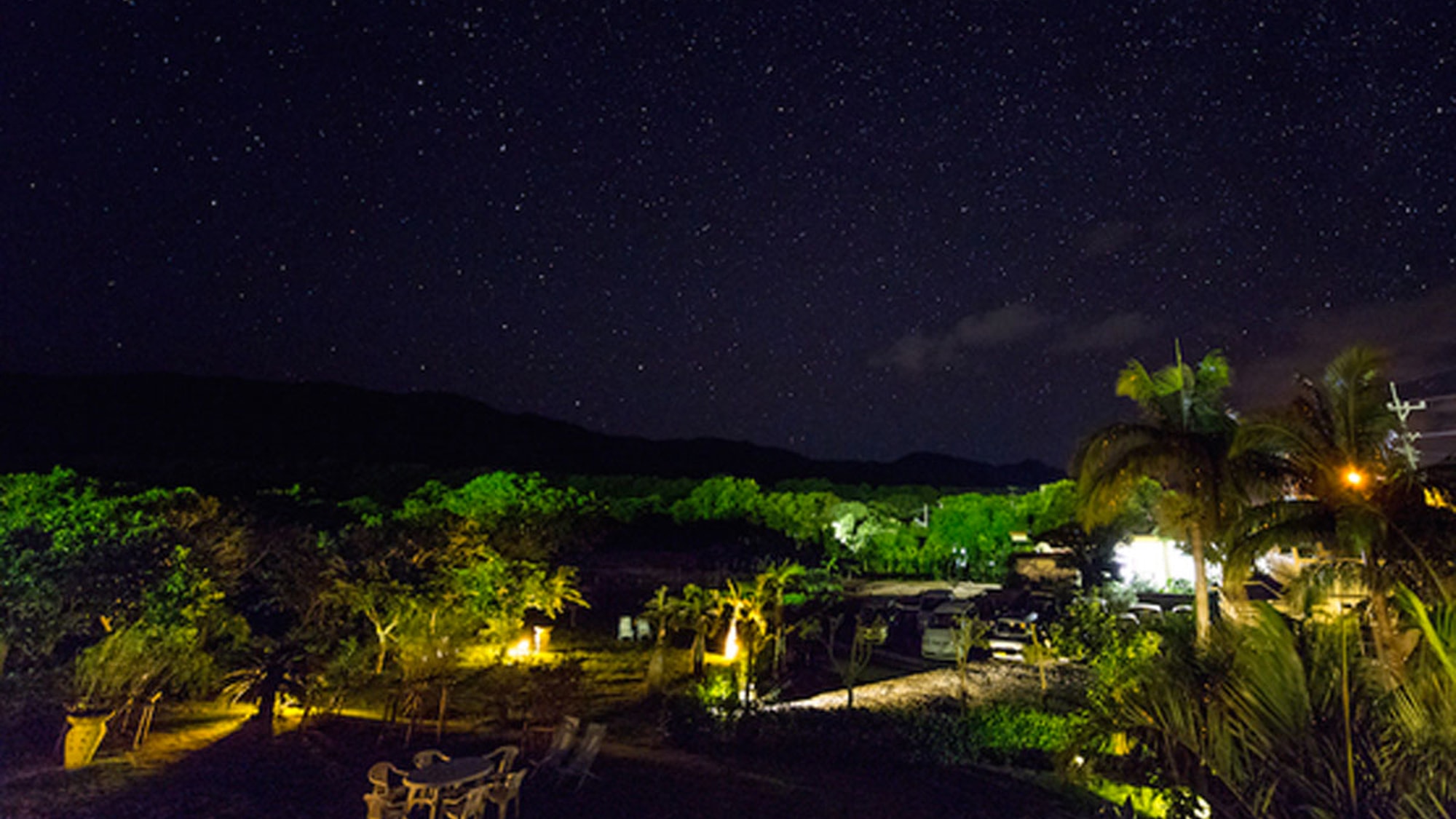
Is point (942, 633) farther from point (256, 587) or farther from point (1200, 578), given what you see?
point (256, 587)

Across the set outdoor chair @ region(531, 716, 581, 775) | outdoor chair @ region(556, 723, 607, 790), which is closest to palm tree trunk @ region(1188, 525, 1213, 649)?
outdoor chair @ region(556, 723, 607, 790)

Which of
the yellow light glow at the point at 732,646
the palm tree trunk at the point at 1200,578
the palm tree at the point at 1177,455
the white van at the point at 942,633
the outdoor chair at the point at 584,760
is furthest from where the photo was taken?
the white van at the point at 942,633

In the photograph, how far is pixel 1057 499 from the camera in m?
A: 44.0

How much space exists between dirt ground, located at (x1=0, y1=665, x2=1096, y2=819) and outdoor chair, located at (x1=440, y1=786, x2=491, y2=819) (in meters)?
0.93

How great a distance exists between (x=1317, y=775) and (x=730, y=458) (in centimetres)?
12130

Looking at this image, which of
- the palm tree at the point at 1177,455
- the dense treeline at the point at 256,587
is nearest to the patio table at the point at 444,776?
the dense treeline at the point at 256,587

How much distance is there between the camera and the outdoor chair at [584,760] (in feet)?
28.4

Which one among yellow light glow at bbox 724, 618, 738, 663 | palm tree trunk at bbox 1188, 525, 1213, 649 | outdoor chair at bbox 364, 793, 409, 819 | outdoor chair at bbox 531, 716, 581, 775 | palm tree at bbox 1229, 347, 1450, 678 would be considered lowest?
yellow light glow at bbox 724, 618, 738, 663

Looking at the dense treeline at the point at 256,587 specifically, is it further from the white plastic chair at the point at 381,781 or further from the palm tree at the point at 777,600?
the palm tree at the point at 777,600

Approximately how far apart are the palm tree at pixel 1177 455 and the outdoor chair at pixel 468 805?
12.2 metres

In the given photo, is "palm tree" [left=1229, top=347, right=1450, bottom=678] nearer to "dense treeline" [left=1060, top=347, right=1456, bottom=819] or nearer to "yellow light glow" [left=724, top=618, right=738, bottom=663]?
"dense treeline" [left=1060, top=347, right=1456, bottom=819]

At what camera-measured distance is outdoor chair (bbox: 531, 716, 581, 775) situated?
29.4 feet

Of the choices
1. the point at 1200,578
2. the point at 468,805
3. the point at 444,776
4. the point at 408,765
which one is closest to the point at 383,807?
the point at 444,776

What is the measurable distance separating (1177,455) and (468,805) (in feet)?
44.7
